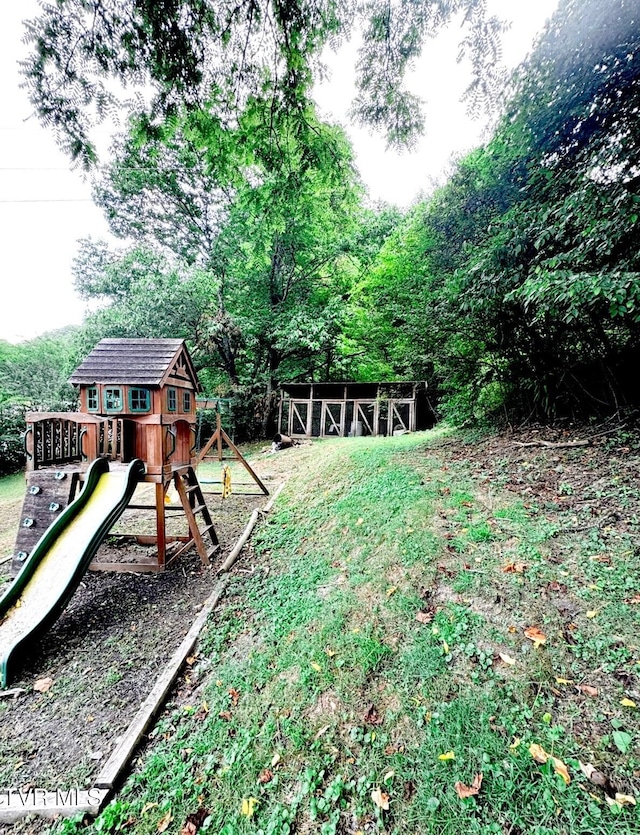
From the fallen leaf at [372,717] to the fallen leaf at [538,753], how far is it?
84cm

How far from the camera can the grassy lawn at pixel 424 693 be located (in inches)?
69.2

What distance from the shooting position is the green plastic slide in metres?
3.08

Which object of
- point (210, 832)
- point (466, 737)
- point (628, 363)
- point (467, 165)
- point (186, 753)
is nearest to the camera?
point (210, 832)

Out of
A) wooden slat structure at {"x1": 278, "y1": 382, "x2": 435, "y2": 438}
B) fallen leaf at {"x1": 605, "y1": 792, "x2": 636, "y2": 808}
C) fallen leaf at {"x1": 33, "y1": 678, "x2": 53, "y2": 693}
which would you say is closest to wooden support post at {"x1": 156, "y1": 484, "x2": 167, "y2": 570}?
fallen leaf at {"x1": 33, "y1": 678, "x2": 53, "y2": 693}

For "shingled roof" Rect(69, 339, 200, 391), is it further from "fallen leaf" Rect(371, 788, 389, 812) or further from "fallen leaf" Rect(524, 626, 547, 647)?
"fallen leaf" Rect(524, 626, 547, 647)

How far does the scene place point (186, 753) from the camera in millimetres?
2264

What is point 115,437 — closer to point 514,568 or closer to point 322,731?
point 322,731

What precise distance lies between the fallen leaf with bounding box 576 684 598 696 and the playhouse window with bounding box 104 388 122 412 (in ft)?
17.0

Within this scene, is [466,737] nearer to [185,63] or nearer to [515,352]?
[185,63]

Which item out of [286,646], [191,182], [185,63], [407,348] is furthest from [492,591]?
[191,182]

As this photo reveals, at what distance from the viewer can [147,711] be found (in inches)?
99.7

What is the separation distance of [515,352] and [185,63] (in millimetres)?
6167

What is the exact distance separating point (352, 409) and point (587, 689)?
1358 centimetres

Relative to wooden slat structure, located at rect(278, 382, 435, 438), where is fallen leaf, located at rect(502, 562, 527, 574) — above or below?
below
